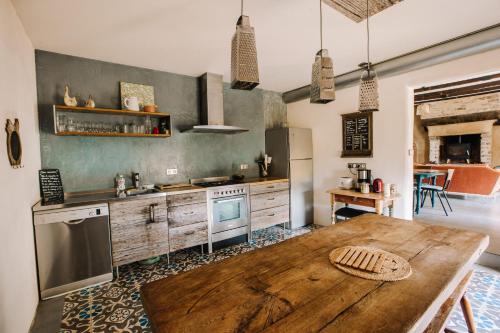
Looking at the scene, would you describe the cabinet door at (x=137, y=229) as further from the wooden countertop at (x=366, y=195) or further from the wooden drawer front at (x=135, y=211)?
the wooden countertop at (x=366, y=195)

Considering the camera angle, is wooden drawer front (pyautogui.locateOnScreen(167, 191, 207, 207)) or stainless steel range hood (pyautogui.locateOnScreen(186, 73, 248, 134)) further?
stainless steel range hood (pyautogui.locateOnScreen(186, 73, 248, 134))

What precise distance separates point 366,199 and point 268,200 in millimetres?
1494

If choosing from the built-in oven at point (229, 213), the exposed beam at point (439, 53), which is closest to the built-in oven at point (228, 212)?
the built-in oven at point (229, 213)

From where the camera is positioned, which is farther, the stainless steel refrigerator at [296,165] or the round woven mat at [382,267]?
the stainless steel refrigerator at [296,165]

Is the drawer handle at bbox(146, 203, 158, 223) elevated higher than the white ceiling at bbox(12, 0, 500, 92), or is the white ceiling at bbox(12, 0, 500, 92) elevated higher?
the white ceiling at bbox(12, 0, 500, 92)

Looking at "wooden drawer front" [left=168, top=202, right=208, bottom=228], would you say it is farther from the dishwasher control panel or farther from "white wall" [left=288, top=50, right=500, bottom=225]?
"white wall" [left=288, top=50, right=500, bottom=225]

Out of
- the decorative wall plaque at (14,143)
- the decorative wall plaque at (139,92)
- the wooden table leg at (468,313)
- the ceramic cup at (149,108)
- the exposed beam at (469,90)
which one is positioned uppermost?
the exposed beam at (469,90)

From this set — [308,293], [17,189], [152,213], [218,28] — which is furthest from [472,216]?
[17,189]

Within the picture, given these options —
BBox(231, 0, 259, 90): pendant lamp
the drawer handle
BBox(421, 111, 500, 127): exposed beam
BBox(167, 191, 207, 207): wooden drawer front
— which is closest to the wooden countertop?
BBox(167, 191, 207, 207): wooden drawer front

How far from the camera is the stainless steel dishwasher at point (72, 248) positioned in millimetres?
2416

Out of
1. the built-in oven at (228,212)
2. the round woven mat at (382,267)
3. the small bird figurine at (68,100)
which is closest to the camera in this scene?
the round woven mat at (382,267)

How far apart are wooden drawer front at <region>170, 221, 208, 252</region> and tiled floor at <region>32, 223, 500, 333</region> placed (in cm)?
25

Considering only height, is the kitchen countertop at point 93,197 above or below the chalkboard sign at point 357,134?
below

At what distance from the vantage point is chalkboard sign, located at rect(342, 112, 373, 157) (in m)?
3.83
